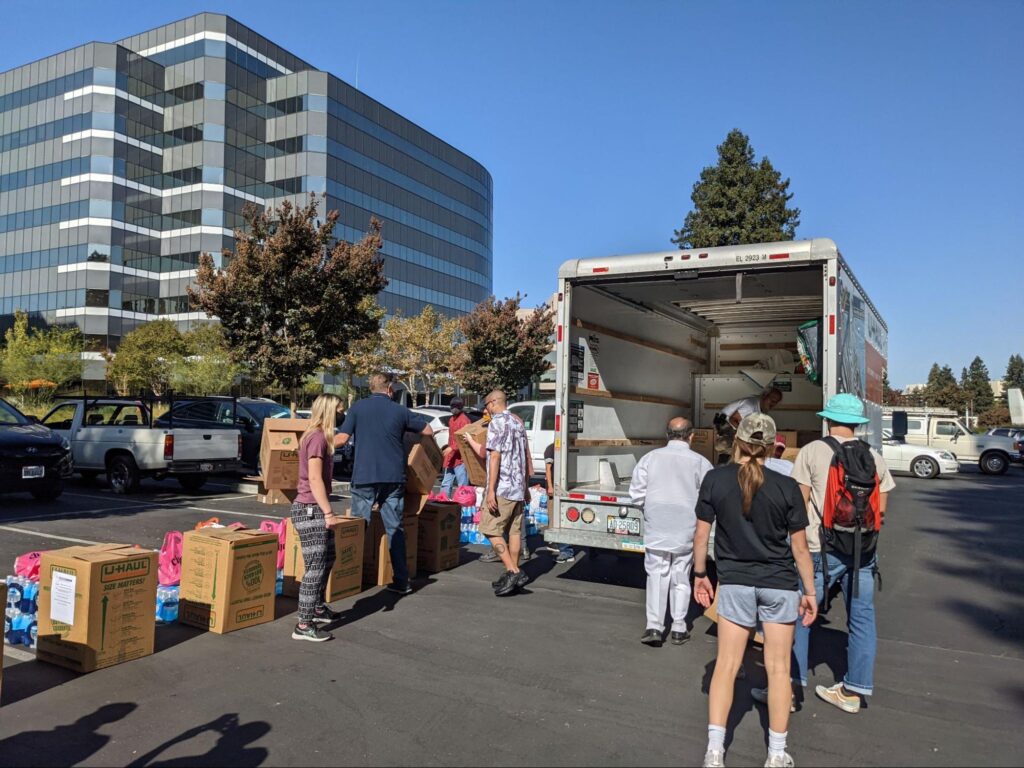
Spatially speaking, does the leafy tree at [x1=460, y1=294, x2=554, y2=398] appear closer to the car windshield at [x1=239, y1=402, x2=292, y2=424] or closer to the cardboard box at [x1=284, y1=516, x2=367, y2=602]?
the car windshield at [x1=239, y1=402, x2=292, y2=424]

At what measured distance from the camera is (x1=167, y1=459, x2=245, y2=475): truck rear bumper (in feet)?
42.5

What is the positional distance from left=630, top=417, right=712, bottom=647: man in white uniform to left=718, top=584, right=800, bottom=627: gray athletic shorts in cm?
212

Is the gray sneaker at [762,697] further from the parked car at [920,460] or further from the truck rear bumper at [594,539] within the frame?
the parked car at [920,460]

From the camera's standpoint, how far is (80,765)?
11.9ft

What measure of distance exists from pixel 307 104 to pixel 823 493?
63.0 m

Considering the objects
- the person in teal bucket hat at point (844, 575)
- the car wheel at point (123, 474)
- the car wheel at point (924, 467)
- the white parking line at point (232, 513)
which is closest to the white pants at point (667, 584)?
the person in teal bucket hat at point (844, 575)

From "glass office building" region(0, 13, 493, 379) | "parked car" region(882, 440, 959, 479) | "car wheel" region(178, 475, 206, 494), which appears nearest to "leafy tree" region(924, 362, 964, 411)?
"parked car" region(882, 440, 959, 479)

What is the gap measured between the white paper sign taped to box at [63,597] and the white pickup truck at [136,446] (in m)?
8.38

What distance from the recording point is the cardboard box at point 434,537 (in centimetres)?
788

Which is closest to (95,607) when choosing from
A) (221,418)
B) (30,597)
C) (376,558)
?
(30,597)

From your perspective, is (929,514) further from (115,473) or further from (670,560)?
(115,473)

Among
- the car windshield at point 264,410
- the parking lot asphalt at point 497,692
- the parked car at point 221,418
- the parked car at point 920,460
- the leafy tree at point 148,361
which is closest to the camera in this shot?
the parking lot asphalt at point 497,692

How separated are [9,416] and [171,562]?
8313 millimetres

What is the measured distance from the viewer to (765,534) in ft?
11.7
